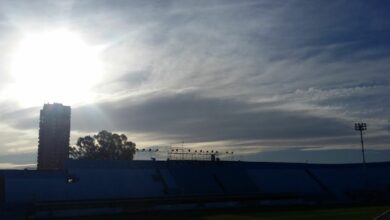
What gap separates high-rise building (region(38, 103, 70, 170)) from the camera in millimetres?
150500

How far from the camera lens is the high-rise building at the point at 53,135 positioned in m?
150

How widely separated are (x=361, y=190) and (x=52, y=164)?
298ft

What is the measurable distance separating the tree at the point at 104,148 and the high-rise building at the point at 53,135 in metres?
7.86

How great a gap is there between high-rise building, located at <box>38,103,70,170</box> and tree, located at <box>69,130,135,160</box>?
7.86 m

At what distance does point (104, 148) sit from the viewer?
14200 cm

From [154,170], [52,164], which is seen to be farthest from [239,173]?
[52,164]

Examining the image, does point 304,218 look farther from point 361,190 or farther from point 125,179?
point 361,190

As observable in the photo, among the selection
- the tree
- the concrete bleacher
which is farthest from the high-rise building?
the concrete bleacher

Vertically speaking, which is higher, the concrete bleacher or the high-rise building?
the high-rise building

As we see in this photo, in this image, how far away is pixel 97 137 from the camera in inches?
5630

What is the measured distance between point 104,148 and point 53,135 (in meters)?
23.5

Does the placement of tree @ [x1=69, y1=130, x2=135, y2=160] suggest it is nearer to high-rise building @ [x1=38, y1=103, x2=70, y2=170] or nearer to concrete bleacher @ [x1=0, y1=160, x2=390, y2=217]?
high-rise building @ [x1=38, y1=103, x2=70, y2=170]

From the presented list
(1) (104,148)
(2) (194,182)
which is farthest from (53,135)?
(2) (194,182)

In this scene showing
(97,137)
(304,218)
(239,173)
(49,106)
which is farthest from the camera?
(49,106)
